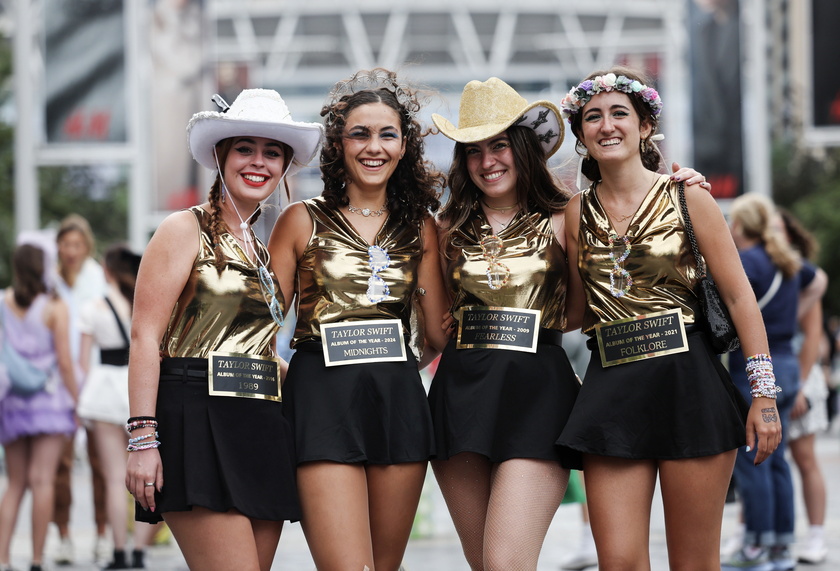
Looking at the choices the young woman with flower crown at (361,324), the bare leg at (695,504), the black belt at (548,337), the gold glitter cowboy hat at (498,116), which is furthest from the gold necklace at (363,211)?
the bare leg at (695,504)

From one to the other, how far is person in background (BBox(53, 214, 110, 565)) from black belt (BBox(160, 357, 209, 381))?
14.2ft

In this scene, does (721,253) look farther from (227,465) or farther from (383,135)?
(227,465)

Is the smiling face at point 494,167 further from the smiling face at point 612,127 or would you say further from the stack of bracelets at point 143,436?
the stack of bracelets at point 143,436

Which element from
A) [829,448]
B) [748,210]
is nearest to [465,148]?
[748,210]

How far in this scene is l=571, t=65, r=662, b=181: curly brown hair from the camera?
4.34 metres

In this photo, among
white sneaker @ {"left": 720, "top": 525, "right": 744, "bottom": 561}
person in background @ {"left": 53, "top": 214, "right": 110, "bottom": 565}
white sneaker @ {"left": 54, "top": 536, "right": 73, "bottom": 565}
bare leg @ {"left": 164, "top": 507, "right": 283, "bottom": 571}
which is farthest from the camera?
person in background @ {"left": 53, "top": 214, "right": 110, "bottom": 565}

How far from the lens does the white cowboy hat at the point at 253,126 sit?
4086 millimetres

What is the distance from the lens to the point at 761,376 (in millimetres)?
4164

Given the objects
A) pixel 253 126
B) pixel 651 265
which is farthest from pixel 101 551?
pixel 651 265

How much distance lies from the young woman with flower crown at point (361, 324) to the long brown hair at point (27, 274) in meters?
3.67

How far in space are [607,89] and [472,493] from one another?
1546 millimetres

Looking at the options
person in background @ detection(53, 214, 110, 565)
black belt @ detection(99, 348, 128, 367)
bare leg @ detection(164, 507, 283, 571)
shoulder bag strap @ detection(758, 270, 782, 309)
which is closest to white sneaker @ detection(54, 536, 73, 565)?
person in background @ detection(53, 214, 110, 565)

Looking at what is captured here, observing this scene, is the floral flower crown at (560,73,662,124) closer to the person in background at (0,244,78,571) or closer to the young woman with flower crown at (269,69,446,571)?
the young woman with flower crown at (269,69,446,571)

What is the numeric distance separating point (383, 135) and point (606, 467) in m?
1.44
